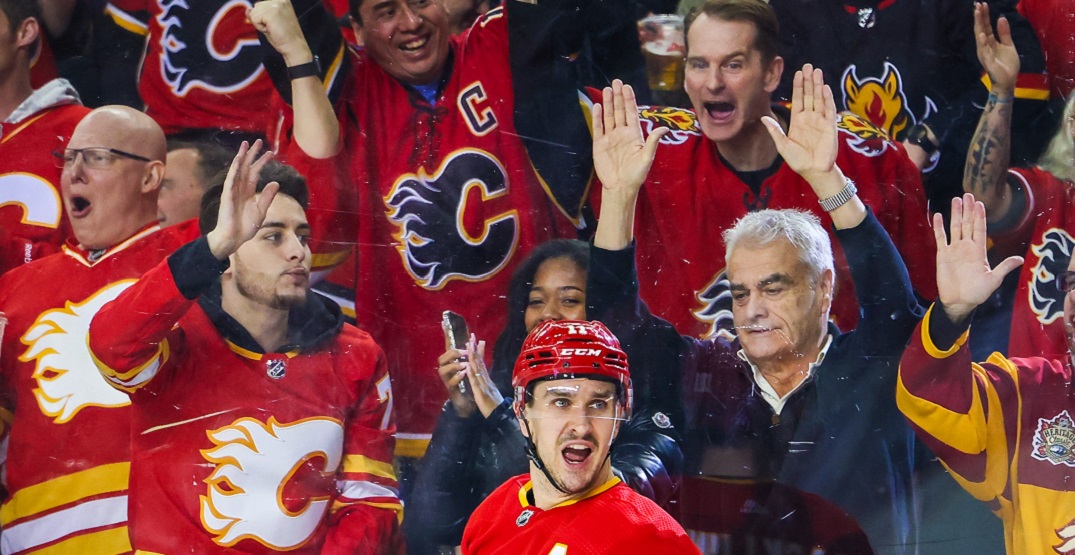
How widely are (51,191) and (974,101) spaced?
2.56m

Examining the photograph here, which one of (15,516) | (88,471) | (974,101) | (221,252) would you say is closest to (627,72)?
(974,101)

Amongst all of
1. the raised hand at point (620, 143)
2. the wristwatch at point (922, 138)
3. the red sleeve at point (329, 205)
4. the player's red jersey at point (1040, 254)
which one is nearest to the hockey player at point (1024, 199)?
the player's red jersey at point (1040, 254)

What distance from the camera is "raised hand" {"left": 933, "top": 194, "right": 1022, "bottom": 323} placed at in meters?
2.98

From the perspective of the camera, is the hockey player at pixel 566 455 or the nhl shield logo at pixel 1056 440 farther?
the nhl shield logo at pixel 1056 440

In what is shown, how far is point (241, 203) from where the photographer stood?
3018mm

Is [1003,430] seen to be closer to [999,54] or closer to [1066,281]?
[1066,281]

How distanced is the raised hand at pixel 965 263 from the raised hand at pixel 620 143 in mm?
808

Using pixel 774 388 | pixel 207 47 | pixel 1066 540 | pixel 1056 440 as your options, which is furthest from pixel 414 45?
pixel 1066 540

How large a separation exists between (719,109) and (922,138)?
57 centimetres

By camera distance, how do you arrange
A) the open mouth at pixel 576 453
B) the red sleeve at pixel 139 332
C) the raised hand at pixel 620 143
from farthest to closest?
1. the raised hand at pixel 620 143
2. the red sleeve at pixel 139 332
3. the open mouth at pixel 576 453

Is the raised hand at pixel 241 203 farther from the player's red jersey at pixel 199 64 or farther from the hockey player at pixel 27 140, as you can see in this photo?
the hockey player at pixel 27 140

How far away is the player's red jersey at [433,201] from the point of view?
3.07 m

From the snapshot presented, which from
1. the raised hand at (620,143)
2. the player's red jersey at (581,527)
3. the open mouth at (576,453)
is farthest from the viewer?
the raised hand at (620,143)

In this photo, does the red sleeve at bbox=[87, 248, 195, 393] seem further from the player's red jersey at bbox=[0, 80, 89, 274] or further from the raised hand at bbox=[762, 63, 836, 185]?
the raised hand at bbox=[762, 63, 836, 185]
